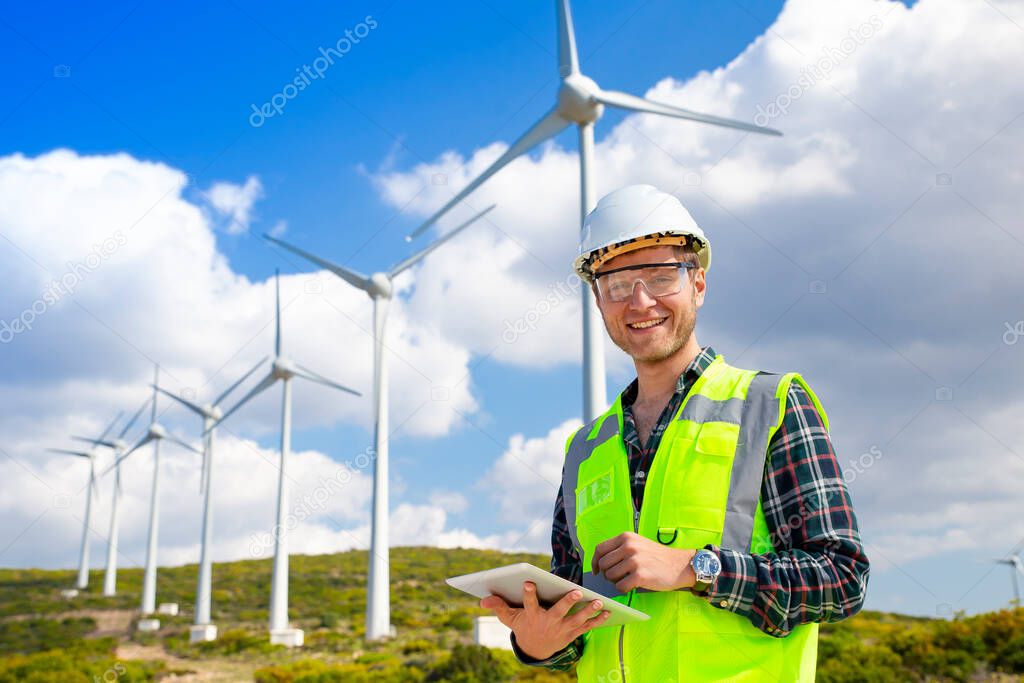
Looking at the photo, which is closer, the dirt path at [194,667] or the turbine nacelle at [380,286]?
the dirt path at [194,667]

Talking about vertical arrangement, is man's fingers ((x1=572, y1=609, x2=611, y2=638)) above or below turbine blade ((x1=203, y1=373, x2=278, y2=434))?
below

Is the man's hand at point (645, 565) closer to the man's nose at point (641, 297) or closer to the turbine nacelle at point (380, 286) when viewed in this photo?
the man's nose at point (641, 297)

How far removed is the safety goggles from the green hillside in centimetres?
1834

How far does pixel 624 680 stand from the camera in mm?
3100

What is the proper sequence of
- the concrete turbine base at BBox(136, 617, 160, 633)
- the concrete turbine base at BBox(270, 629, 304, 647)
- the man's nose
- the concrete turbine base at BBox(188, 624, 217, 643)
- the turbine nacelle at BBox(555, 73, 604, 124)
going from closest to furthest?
the man's nose < the turbine nacelle at BBox(555, 73, 604, 124) < the concrete turbine base at BBox(270, 629, 304, 647) < the concrete turbine base at BBox(188, 624, 217, 643) < the concrete turbine base at BBox(136, 617, 160, 633)

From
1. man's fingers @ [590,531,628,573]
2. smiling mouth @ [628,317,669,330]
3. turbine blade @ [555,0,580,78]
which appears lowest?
man's fingers @ [590,531,628,573]

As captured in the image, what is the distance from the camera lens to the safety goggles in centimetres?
344

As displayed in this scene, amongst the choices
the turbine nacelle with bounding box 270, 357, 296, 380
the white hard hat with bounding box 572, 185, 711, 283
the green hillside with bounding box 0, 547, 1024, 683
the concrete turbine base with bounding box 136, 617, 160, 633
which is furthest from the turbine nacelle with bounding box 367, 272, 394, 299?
the white hard hat with bounding box 572, 185, 711, 283

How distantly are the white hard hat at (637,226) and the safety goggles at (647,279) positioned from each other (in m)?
0.10

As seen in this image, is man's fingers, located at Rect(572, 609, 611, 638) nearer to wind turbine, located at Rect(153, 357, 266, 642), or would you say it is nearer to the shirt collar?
the shirt collar

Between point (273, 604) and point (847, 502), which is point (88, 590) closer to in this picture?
point (273, 604)

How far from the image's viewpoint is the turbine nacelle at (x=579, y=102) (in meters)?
22.1

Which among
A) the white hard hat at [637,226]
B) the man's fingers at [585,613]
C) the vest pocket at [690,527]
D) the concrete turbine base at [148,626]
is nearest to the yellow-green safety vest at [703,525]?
the vest pocket at [690,527]

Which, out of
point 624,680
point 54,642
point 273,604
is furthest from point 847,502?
point 54,642
